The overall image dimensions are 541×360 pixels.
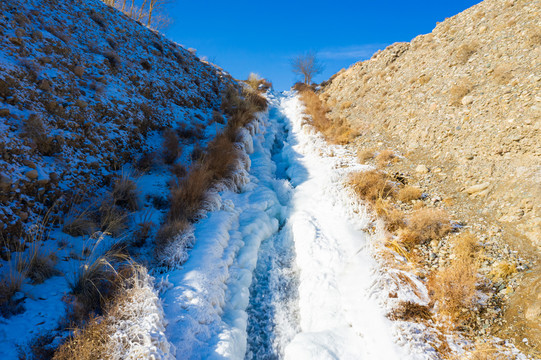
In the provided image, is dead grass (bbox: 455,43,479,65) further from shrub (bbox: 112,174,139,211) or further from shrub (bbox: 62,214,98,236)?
shrub (bbox: 62,214,98,236)

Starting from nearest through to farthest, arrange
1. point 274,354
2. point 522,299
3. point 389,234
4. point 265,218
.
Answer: point 522,299 → point 274,354 → point 389,234 → point 265,218

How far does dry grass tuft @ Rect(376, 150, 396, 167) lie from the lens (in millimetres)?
6939

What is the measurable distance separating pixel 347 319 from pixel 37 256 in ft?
14.5

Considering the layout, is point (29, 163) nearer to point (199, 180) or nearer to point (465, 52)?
point (199, 180)

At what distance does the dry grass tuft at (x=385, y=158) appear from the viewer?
6.94m

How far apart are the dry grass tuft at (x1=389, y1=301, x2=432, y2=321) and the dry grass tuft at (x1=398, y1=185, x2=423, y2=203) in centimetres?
250

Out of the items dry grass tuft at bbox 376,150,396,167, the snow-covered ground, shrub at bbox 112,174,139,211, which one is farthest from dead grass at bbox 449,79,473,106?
shrub at bbox 112,174,139,211

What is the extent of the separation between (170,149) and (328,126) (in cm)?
685

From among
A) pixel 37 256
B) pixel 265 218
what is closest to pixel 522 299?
pixel 265 218

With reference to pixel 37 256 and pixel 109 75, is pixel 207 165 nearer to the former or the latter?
pixel 37 256

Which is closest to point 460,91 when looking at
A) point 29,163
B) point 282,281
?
point 282,281

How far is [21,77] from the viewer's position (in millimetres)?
4910

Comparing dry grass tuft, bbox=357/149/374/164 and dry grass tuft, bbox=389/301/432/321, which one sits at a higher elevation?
dry grass tuft, bbox=357/149/374/164

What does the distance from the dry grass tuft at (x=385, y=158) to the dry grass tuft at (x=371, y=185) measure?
0.71 metres
